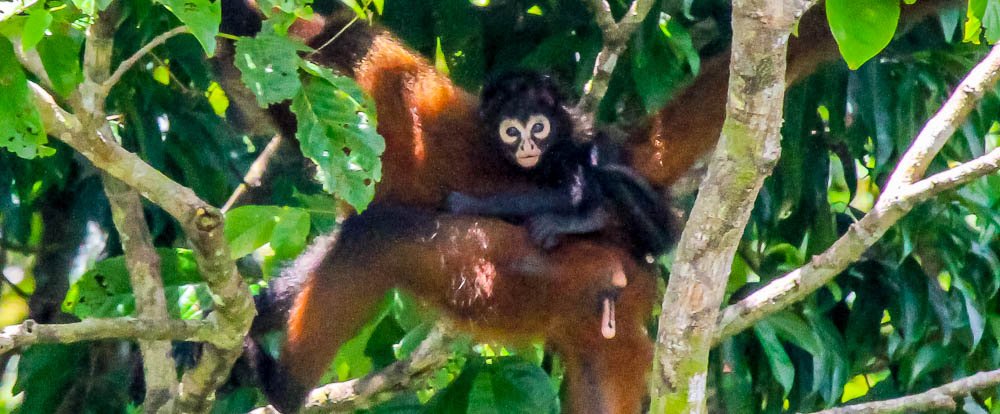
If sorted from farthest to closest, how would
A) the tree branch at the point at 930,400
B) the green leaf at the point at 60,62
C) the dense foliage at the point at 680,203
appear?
the dense foliage at the point at 680,203 → the tree branch at the point at 930,400 → the green leaf at the point at 60,62

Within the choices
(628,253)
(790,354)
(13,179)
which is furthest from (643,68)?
(13,179)

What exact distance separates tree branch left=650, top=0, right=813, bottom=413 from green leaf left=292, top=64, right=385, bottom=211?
3.02ft

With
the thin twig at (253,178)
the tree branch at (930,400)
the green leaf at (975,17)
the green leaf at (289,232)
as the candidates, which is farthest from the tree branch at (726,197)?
the thin twig at (253,178)

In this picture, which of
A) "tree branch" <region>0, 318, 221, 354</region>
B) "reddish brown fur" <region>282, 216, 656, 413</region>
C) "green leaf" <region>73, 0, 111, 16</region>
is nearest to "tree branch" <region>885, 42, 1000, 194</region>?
"reddish brown fur" <region>282, 216, 656, 413</region>

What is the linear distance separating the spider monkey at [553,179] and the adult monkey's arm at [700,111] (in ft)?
0.38

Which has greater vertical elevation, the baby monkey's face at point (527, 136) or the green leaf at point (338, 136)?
the green leaf at point (338, 136)

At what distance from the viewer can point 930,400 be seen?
11.5 feet

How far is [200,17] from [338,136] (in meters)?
0.70

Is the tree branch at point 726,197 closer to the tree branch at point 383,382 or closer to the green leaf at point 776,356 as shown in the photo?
the green leaf at point 776,356

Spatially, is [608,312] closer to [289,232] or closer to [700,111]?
[700,111]

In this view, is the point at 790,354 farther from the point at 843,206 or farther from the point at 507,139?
the point at 507,139

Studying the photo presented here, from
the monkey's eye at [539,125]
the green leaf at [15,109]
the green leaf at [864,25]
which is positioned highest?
the green leaf at [864,25]

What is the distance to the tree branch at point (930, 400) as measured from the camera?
11.5ft

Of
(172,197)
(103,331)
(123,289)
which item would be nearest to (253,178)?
(123,289)
